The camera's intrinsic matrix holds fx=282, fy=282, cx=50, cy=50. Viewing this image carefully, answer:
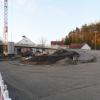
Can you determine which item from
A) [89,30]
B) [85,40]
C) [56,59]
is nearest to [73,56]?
[56,59]

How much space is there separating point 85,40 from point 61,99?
5553 inches

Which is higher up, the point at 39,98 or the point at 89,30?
the point at 89,30

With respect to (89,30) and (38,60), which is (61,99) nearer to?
(38,60)

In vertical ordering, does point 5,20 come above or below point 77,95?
above

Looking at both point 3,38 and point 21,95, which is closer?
point 21,95

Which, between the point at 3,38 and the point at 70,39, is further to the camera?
the point at 70,39

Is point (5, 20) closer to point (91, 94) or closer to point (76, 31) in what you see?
point (76, 31)

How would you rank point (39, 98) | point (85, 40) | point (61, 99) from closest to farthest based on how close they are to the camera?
point (61, 99) → point (39, 98) → point (85, 40)

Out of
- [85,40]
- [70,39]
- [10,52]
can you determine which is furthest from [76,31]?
[10,52]

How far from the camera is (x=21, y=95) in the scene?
49.9 feet

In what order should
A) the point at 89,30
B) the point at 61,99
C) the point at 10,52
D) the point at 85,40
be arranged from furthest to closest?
the point at 89,30 < the point at 85,40 < the point at 10,52 < the point at 61,99

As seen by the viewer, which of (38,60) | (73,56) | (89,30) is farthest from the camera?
(89,30)

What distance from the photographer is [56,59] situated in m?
45.9

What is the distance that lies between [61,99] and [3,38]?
109189mm
